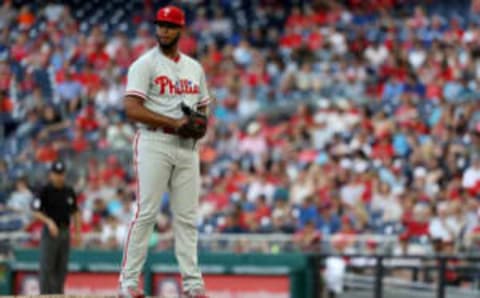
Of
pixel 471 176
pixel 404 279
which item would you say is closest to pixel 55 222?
pixel 404 279

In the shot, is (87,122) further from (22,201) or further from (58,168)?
(58,168)

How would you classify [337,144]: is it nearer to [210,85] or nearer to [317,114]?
[317,114]

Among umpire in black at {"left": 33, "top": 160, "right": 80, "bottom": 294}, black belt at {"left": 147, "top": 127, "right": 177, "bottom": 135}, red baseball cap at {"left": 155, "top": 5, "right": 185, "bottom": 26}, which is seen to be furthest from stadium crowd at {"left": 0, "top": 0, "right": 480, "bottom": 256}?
red baseball cap at {"left": 155, "top": 5, "right": 185, "bottom": 26}

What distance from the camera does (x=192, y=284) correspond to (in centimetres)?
936

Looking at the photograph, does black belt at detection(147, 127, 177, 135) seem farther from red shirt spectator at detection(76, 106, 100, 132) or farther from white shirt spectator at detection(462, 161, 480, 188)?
red shirt spectator at detection(76, 106, 100, 132)

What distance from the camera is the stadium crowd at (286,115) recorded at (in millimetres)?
17484

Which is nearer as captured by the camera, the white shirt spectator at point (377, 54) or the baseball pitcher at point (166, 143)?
the baseball pitcher at point (166, 143)

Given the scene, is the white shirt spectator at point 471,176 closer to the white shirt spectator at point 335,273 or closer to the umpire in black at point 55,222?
the white shirt spectator at point 335,273

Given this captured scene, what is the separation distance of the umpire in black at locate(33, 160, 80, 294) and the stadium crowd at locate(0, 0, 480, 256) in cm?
334

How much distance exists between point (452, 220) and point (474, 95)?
345 centimetres

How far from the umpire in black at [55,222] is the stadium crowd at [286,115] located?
11.0ft

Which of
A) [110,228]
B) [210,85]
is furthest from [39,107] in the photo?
[110,228]

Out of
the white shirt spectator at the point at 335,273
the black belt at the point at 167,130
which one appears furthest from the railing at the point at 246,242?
the black belt at the point at 167,130

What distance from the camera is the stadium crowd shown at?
1748 cm
